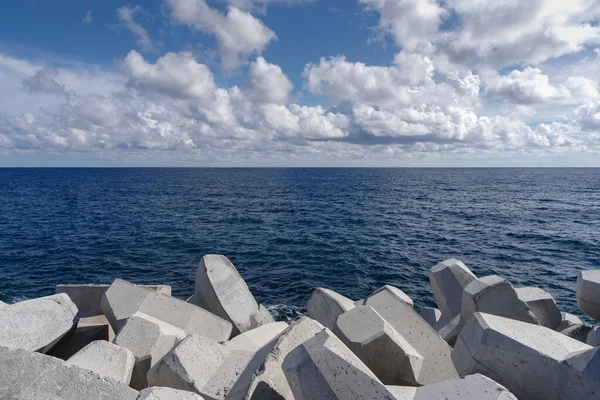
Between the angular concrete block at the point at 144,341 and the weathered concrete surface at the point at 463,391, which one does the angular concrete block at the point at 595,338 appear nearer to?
the weathered concrete surface at the point at 463,391

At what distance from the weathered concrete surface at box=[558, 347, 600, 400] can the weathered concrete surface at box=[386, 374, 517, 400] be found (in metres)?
1.18

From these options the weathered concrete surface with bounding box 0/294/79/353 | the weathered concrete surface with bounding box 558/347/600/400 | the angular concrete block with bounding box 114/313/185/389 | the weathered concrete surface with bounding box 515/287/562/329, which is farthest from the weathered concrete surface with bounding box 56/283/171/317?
the weathered concrete surface with bounding box 515/287/562/329

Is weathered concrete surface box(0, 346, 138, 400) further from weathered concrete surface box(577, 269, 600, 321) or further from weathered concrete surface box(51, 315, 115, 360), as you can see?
weathered concrete surface box(577, 269, 600, 321)

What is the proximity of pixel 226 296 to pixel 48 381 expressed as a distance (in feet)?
14.7

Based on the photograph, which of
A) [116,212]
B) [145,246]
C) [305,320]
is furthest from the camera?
[116,212]

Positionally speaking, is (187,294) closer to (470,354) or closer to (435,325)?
(435,325)

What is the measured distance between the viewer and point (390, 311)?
670 centimetres

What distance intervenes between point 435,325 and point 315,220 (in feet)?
85.0

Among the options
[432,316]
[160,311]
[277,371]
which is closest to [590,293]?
[277,371]

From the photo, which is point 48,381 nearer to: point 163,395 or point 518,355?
point 163,395

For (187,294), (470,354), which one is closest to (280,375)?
(470,354)

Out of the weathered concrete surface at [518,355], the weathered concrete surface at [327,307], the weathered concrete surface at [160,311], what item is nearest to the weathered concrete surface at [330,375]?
the weathered concrete surface at [518,355]

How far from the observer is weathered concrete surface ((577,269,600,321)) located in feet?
17.2

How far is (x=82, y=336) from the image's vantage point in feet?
22.3
